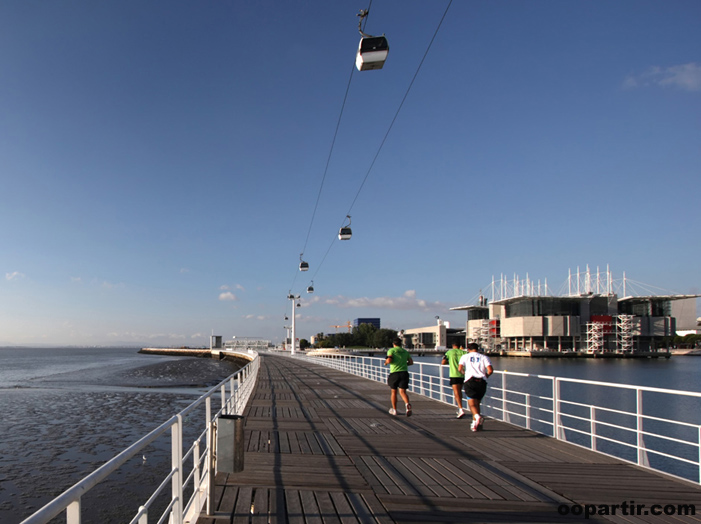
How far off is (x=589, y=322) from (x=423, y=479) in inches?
5367

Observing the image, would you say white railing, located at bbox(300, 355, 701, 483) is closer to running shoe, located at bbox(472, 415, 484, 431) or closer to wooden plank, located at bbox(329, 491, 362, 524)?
running shoe, located at bbox(472, 415, 484, 431)

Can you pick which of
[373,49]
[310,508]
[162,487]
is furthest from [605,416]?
[162,487]

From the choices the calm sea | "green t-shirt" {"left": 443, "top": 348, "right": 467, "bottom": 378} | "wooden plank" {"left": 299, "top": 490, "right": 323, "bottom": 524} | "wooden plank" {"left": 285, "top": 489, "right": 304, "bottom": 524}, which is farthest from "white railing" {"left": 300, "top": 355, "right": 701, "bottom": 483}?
"wooden plank" {"left": 285, "top": 489, "right": 304, "bottom": 524}

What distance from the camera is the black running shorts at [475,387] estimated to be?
349 inches

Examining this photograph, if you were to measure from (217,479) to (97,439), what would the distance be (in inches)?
530

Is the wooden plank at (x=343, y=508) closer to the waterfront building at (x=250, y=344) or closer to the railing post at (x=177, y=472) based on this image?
the railing post at (x=177, y=472)

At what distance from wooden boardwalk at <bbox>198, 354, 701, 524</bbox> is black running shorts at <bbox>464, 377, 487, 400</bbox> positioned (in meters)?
0.70

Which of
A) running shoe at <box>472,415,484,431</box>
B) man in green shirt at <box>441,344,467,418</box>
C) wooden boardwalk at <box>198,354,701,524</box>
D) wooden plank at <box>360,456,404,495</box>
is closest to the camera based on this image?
wooden boardwalk at <box>198,354,701,524</box>

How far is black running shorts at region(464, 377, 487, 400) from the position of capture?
8867 mm

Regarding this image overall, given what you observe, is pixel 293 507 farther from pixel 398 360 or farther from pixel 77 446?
→ pixel 77 446

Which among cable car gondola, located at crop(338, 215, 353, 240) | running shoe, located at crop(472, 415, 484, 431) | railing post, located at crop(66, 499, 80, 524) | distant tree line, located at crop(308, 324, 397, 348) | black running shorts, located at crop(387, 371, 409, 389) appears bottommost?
distant tree line, located at crop(308, 324, 397, 348)

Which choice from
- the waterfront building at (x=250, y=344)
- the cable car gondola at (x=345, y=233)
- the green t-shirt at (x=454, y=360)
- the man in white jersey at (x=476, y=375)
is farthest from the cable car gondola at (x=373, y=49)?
the waterfront building at (x=250, y=344)

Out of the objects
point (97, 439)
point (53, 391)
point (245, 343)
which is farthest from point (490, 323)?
point (97, 439)

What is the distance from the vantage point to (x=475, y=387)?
8.88m
